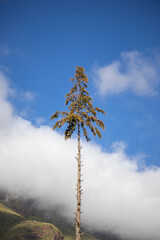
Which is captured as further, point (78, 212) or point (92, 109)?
point (92, 109)

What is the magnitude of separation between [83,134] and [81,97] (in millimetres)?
4447

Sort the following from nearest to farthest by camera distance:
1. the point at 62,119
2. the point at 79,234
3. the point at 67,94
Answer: the point at 79,234 < the point at 62,119 < the point at 67,94

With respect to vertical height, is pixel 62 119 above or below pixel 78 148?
above

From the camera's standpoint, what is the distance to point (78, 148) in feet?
77.2

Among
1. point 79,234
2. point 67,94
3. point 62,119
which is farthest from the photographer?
point 67,94

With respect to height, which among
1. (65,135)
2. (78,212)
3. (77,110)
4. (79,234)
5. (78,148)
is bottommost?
(79,234)

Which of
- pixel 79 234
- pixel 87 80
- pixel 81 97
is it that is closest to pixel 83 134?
pixel 81 97

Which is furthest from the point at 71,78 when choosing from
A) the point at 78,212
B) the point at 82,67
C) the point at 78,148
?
the point at 78,212

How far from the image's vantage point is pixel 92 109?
80.3ft

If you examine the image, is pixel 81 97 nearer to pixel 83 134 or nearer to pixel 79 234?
pixel 83 134

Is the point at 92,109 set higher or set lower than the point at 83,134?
higher

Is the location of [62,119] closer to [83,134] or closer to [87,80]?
[83,134]

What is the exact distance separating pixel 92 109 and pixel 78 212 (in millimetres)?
11306

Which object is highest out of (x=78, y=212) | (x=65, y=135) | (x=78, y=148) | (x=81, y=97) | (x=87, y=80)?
(x=87, y=80)
